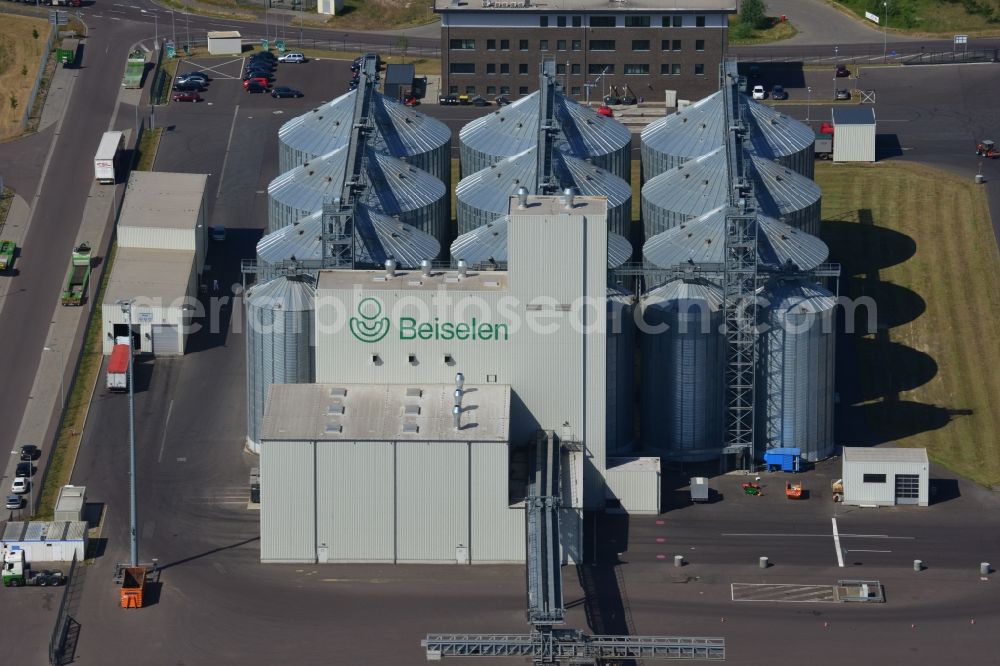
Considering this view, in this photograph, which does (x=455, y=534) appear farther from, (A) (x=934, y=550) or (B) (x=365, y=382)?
(A) (x=934, y=550)

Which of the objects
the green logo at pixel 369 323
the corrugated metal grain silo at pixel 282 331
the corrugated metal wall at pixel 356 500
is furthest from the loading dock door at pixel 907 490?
the corrugated metal grain silo at pixel 282 331

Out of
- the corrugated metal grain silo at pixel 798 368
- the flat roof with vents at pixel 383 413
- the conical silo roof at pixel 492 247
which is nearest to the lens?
the flat roof with vents at pixel 383 413

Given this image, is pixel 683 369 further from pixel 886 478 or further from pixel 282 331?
pixel 282 331

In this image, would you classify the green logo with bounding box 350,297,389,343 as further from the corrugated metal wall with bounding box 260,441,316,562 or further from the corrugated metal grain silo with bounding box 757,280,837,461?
the corrugated metal grain silo with bounding box 757,280,837,461

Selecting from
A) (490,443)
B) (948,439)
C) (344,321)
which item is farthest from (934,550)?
(344,321)

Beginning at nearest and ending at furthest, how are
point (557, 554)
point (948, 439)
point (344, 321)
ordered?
point (557, 554) → point (344, 321) → point (948, 439)

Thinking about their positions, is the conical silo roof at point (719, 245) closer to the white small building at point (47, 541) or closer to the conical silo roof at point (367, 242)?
the conical silo roof at point (367, 242)

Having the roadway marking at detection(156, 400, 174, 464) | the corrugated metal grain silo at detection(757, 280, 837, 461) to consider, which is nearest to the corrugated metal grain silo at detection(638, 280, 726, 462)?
the corrugated metal grain silo at detection(757, 280, 837, 461)
